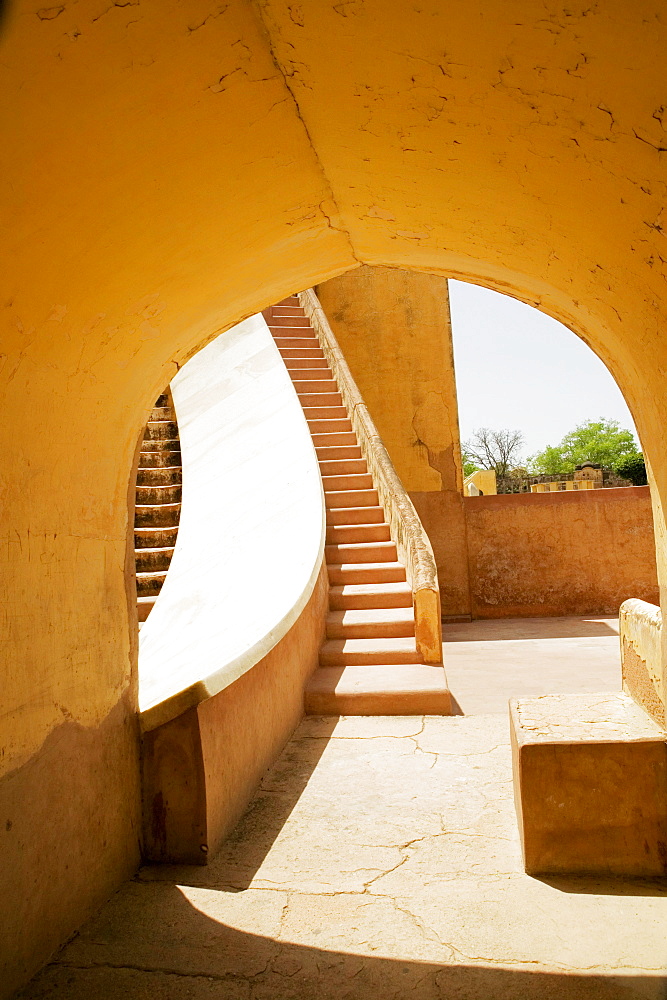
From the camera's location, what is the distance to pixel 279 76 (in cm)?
181

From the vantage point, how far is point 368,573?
6.99 meters

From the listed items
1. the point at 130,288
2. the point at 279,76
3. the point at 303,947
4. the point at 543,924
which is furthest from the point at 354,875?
the point at 279,76

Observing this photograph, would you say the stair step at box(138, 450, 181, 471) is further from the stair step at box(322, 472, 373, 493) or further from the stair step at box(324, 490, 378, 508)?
the stair step at box(324, 490, 378, 508)

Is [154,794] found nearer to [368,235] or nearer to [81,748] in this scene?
[81,748]

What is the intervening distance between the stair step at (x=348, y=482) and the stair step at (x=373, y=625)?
2.27 metres

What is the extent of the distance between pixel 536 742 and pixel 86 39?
2614mm

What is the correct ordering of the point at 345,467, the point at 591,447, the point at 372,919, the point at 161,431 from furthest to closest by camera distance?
the point at 591,447
the point at 161,431
the point at 345,467
the point at 372,919

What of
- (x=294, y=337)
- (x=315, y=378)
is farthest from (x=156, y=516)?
(x=294, y=337)

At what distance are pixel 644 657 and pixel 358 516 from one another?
5049 mm

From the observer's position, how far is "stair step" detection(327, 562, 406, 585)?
6922mm

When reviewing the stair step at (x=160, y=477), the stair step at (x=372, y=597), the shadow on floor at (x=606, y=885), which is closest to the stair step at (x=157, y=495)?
the stair step at (x=160, y=477)

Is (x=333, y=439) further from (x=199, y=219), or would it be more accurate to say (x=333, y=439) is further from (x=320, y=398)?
(x=199, y=219)

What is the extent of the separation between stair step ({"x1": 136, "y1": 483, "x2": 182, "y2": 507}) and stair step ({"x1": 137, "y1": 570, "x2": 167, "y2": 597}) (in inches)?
53.6

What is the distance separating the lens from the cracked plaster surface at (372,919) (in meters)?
2.15
